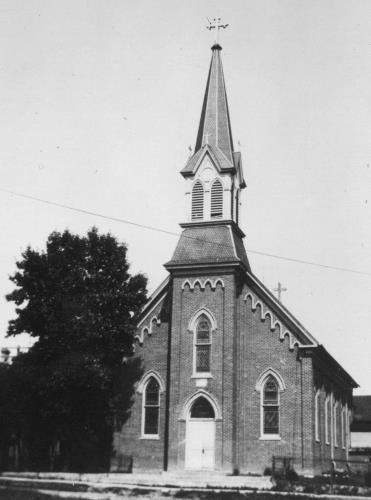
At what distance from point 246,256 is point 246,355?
575 cm

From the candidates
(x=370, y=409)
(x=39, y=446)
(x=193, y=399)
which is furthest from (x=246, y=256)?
(x=370, y=409)

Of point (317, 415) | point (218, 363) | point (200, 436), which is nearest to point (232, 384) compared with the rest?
point (218, 363)

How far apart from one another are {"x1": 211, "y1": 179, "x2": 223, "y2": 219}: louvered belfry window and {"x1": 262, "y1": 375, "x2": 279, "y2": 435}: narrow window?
8590mm

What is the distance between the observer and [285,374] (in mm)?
32719

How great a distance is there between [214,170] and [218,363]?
1008 cm

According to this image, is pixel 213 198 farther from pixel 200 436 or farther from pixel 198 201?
pixel 200 436

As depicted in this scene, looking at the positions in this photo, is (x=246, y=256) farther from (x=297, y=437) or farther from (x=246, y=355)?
(x=297, y=437)

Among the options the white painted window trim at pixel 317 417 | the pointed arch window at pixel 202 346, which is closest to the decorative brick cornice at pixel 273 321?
the pointed arch window at pixel 202 346

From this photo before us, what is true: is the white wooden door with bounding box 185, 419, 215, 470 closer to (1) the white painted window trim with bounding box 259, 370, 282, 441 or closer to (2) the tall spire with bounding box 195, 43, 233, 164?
(1) the white painted window trim with bounding box 259, 370, 282, 441

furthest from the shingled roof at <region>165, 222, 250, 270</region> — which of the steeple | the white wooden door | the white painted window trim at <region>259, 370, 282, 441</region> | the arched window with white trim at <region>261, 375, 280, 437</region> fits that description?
the white wooden door

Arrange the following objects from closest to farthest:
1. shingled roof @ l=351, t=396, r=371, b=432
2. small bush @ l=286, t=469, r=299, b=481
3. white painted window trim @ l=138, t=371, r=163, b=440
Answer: small bush @ l=286, t=469, r=299, b=481 < white painted window trim @ l=138, t=371, r=163, b=440 < shingled roof @ l=351, t=396, r=371, b=432

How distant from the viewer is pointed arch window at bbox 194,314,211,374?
3331cm

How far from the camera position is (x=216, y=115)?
38406 mm

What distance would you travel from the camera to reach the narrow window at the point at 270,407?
106 feet
